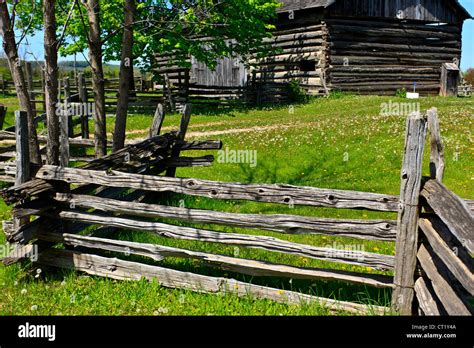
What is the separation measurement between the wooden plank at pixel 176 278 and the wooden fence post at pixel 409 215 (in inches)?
10.7

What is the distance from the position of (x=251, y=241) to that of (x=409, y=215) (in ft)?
5.49

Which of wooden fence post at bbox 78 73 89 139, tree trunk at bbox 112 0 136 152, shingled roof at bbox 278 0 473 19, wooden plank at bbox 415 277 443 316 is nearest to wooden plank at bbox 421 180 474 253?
wooden plank at bbox 415 277 443 316

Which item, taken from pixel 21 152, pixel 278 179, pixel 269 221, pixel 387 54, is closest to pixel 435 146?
pixel 269 221

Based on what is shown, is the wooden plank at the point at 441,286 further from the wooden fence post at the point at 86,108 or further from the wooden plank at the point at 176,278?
the wooden fence post at the point at 86,108

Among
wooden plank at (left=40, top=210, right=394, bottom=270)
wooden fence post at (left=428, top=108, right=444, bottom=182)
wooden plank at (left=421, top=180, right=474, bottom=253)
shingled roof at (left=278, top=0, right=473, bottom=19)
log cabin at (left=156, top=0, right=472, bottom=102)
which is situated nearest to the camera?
wooden plank at (left=421, top=180, right=474, bottom=253)

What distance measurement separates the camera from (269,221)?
4.91m

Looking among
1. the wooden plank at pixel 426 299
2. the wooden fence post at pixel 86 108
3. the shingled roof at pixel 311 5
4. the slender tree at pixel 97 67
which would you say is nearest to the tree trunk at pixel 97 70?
the slender tree at pixel 97 67

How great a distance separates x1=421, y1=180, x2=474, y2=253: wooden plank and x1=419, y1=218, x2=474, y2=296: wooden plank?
26 centimetres

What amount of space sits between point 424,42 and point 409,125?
26.1m

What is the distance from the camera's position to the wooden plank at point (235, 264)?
15.5 feet

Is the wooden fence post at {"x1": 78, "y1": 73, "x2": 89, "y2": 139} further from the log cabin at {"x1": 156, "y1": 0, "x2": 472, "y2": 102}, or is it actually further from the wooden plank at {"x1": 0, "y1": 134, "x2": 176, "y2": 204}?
the log cabin at {"x1": 156, "y1": 0, "x2": 472, "y2": 102}

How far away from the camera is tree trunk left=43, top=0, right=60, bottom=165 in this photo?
6867mm
